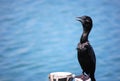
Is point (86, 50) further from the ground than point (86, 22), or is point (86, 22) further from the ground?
point (86, 22)

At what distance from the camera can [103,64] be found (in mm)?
8312

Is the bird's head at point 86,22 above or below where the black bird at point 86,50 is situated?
above

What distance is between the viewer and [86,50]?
358cm

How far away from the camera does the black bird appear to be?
358 centimetres

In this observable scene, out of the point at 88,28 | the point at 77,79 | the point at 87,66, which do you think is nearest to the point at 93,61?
the point at 87,66

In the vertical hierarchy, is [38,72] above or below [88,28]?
above

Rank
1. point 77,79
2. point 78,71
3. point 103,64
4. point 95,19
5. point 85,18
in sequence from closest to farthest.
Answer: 1. point 77,79
2. point 85,18
3. point 78,71
4. point 103,64
5. point 95,19

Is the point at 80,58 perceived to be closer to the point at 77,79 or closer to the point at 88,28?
the point at 88,28

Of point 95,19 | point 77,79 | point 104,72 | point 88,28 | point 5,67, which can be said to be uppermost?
point 95,19

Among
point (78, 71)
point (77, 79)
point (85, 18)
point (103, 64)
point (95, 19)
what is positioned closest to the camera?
point (77, 79)

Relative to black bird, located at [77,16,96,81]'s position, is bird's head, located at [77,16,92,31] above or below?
above

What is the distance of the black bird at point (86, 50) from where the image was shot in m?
3.58

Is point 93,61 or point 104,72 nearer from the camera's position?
point 93,61

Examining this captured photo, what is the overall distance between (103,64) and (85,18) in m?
4.81
